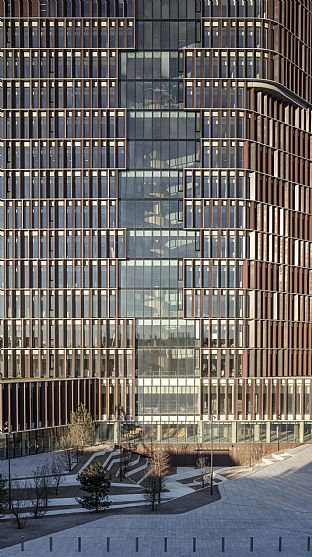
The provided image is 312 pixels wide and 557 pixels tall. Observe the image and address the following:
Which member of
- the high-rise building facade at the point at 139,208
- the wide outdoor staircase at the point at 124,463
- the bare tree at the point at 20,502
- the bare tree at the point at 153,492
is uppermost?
the high-rise building facade at the point at 139,208

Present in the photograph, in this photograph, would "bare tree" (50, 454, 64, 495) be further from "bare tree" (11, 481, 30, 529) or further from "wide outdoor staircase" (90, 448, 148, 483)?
"wide outdoor staircase" (90, 448, 148, 483)

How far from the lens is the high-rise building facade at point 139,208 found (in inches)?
3100

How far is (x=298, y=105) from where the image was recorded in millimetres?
85125

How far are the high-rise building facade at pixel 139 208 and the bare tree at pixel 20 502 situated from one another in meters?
21.6

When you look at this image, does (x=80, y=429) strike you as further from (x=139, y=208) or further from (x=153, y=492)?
(x=139, y=208)

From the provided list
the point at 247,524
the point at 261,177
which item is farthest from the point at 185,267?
the point at 247,524

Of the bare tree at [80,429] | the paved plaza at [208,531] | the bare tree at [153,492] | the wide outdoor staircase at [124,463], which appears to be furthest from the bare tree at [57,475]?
the paved plaza at [208,531]

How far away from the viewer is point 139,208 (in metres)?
79.2

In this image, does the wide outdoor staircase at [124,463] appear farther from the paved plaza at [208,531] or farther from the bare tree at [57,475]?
the paved plaza at [208,531]

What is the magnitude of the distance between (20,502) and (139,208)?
41.5 meters

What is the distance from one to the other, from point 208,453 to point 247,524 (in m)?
30.2

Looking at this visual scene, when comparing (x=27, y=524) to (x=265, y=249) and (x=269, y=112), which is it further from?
(x=269, y=112)

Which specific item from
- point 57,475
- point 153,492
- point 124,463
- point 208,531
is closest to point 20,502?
point 57,475

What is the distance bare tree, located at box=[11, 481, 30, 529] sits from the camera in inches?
1834
